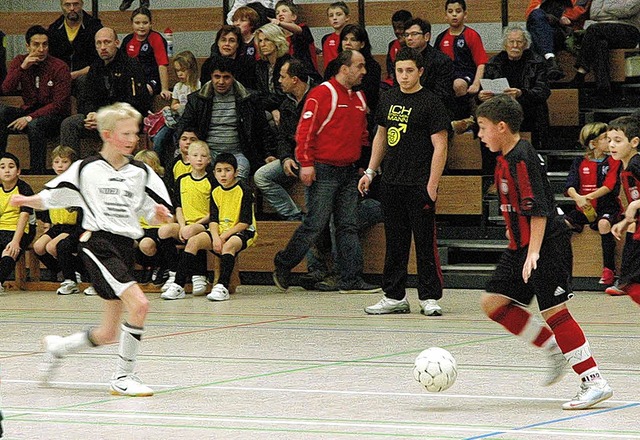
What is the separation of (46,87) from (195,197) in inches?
132

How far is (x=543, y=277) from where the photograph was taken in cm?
619

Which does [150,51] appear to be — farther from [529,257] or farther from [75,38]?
[529,257]

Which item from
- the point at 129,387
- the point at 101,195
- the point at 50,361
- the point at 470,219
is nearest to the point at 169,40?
the point at 470,219

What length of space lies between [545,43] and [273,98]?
323 cm

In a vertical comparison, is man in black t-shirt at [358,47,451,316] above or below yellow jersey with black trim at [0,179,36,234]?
above

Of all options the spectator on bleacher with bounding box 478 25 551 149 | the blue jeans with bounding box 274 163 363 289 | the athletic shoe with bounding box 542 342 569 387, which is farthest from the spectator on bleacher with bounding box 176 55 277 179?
the athletic shoe with bounding box 542 342 569 387

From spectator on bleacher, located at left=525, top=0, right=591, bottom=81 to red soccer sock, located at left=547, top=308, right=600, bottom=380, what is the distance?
7813mm

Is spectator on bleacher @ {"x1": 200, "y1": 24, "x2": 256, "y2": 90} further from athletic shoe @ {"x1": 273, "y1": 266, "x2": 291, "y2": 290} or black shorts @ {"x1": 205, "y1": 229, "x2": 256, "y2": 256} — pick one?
athletic shoe @ {"x1": 273, "y1": 266, "x2": 291, "y2": 290}

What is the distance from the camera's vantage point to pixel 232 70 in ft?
44.0

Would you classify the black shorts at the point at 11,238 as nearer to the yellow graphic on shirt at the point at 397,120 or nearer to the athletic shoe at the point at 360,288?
the athletic shoe at the point at 360,288

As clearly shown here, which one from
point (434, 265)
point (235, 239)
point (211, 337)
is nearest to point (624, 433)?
point (211, 337)

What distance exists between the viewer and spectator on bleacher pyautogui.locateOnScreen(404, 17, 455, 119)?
12.6 m

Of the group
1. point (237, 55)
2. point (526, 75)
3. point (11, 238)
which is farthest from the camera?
point (237, 55)

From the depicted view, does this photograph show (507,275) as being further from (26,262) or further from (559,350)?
(26,262)
